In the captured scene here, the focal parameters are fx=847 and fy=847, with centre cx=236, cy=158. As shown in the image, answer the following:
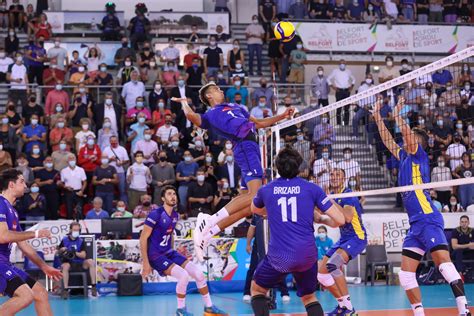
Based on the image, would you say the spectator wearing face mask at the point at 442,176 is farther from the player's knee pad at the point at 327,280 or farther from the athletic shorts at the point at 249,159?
the athletic shorts at the point at 249,159

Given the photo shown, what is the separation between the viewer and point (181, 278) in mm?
15023

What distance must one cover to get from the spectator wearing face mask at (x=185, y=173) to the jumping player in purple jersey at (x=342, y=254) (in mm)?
9131

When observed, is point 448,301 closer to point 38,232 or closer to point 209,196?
point 209,196

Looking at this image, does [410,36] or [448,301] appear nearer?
[448,301]

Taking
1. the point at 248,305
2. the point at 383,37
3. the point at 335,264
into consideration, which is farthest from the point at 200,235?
the point at 383,37

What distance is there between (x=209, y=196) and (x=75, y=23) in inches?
449

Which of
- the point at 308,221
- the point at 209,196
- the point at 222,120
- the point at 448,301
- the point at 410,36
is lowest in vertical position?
the point at 448,301

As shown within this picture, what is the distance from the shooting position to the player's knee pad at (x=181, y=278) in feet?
49.0

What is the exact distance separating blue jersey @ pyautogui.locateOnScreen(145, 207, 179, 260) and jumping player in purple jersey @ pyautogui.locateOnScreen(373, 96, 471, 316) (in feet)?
15.0

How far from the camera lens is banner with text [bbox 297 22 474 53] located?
31844 mm

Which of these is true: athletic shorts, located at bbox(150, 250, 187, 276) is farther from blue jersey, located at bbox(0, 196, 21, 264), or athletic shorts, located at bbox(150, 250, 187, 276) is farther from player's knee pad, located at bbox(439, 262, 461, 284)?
player's knee pad, located at bbox(439, 262, 461, 284)

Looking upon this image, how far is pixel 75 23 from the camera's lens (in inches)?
1232

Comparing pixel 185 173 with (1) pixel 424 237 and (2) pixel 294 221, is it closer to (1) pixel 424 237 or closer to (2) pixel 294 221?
(1) pixel 424 237

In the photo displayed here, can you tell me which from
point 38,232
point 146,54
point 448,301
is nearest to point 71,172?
point 146,54
